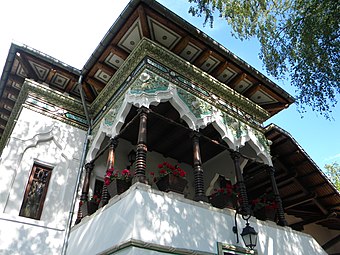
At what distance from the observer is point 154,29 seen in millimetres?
6414

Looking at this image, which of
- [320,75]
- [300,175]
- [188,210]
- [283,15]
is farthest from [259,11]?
[300,175]

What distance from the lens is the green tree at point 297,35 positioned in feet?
16.2

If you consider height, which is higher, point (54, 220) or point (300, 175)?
point (300, 175)

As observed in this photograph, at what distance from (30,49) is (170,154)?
4734 mm

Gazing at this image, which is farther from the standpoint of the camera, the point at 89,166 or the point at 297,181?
the point at 297,181

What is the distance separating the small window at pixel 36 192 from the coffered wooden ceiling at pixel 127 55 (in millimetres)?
2378

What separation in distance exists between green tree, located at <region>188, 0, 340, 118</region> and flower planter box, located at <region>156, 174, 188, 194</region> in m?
2.79

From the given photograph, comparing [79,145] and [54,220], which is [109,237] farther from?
[79,145]

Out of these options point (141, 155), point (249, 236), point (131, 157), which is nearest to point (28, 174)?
point (131, 157)

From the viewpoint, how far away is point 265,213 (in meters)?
6.79

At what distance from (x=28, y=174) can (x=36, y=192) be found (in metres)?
0.44

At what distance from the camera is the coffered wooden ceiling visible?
620 centimetres

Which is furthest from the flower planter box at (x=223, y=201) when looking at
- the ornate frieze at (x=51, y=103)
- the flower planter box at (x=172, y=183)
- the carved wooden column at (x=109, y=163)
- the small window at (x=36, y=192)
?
the ornate frieze at (x=51, y=103)

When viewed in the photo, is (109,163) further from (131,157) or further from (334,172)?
(334,172)
